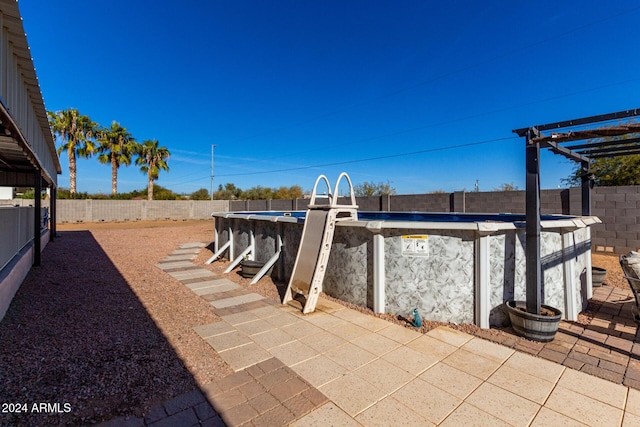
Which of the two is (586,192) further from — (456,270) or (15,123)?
(15,123)

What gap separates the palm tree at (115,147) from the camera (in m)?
24.2

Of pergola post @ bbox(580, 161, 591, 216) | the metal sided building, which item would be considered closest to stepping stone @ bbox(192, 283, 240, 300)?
the metal sided building

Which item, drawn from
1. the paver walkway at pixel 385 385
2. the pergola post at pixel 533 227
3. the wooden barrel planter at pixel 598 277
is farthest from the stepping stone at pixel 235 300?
the wooden barrel planter at pixel 598 277

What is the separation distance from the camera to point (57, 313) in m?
3.90

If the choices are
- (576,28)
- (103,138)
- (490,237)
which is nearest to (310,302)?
(490,237)

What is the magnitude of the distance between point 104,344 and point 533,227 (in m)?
4.88

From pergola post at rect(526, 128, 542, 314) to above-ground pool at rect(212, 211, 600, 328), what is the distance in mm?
265

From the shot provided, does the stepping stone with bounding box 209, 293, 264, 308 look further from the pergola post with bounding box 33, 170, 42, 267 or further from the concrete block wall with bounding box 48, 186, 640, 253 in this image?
the concrete block wall with bounding box 48, 186, 640, 253

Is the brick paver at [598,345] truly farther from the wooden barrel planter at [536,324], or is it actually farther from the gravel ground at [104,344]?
the gravel ground at [104,344]

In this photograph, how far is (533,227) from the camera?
3.32 meters

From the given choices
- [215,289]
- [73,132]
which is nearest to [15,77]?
[215,289]

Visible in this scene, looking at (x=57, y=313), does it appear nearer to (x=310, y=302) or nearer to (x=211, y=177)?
(x=310, y=302)

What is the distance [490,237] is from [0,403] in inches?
186

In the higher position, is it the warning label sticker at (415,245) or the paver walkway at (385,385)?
the warning label sticker at (415,245)
